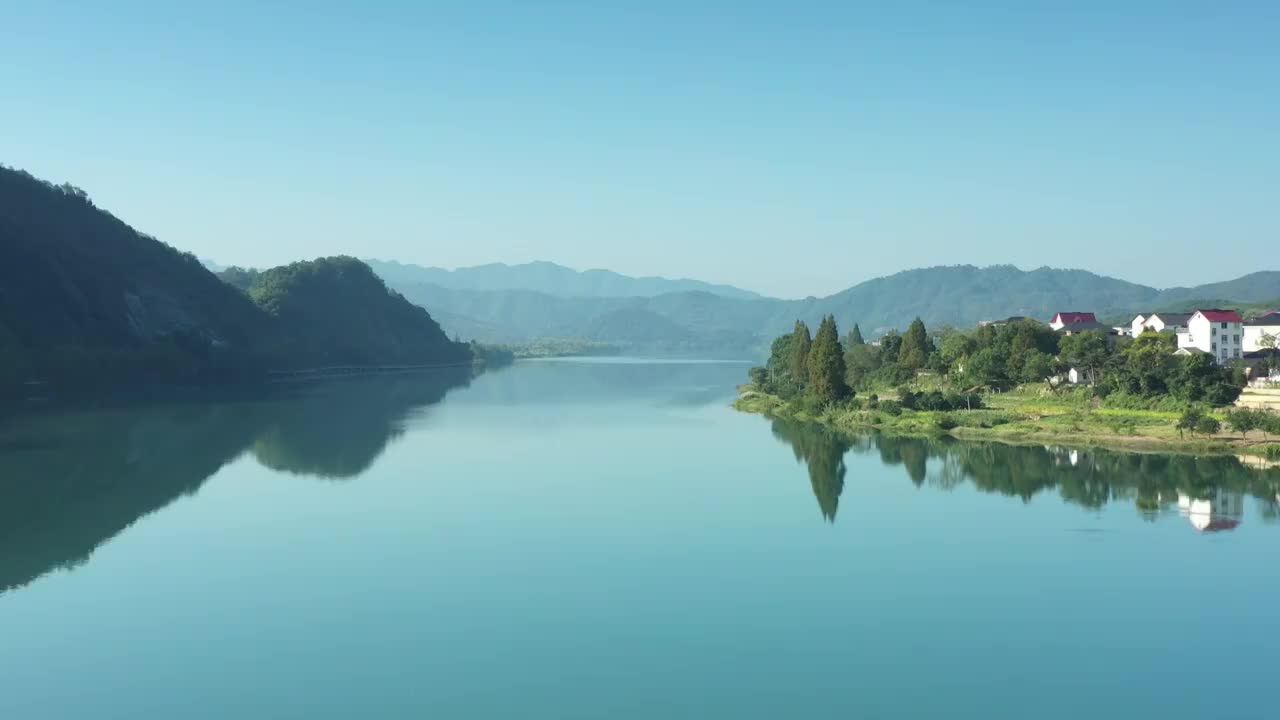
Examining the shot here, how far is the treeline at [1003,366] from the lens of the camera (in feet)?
93.1

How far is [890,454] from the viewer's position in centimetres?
2728

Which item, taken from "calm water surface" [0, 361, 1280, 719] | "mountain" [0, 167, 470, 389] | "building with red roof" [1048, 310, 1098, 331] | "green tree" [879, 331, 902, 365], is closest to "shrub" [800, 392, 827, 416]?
"calm water surface" [0, 361, 1280, 719]

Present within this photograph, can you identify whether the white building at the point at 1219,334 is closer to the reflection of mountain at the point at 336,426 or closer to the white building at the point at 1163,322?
the white building at the point at 1163,322

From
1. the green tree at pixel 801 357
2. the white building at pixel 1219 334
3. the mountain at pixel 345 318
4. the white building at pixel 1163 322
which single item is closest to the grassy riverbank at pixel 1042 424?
the green tree at pixel 801 357

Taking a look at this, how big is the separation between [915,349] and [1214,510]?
82.3 feet

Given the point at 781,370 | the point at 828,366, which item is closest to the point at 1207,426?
the point at 828,366

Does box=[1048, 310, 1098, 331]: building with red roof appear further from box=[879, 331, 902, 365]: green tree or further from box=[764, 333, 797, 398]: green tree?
box=[764, 333, 797, 398]: green tree

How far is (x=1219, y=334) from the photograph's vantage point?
154 feet

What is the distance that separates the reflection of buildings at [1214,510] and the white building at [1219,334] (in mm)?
30012

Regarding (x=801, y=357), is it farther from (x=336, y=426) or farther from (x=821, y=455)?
(x=336, y=426)

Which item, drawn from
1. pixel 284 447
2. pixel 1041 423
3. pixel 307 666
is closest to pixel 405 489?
pixel 284 447

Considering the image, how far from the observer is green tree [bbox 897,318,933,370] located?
43.3 metres

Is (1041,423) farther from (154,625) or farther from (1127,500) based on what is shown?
(154,625)

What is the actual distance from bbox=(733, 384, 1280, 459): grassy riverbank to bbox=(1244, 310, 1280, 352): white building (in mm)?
18833
